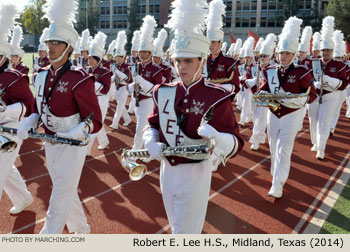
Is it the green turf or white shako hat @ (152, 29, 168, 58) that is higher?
white shako hat @ (152, 29, 168, 58)

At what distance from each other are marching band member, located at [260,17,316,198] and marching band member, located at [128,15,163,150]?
271 cm

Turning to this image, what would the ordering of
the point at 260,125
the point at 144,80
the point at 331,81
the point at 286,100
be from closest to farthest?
the point at 286,100 → the point at 144,80 → the point at 331,81 → the point at 260,125

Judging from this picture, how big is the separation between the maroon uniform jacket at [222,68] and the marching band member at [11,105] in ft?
11.2

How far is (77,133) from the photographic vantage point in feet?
12.4

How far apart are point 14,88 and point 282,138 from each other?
393cm

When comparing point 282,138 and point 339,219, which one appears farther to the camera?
point 282,138

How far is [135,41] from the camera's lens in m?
13.8

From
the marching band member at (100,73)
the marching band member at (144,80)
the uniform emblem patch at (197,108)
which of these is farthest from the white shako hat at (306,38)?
the uniform emblem patch at (197,108)

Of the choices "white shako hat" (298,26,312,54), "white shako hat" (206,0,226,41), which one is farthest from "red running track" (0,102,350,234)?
"white shako hat" (298,26,312,54)

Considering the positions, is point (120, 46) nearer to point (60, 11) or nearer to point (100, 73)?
point (100, 73)

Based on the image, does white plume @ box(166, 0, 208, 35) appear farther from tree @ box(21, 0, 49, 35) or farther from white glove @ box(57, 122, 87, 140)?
tree @ box(21, 0, 49, 35)

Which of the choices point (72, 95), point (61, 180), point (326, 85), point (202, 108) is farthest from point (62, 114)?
point (326, 85)

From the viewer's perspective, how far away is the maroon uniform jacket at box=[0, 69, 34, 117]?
15.6 feet

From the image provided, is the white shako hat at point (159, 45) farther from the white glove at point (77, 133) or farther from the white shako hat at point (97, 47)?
the white glove at point (77, 133)
